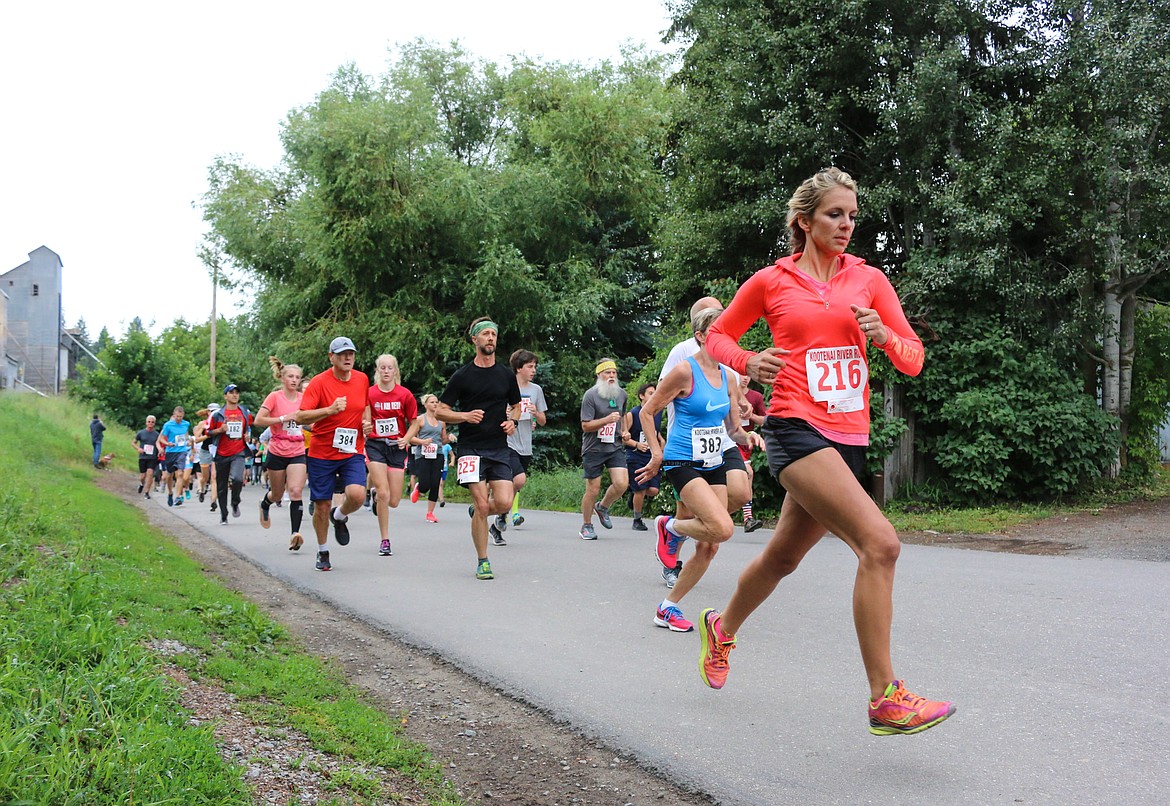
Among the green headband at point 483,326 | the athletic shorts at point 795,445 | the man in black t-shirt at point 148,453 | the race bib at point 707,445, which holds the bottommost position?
the man in black t-shirt at point 148,453

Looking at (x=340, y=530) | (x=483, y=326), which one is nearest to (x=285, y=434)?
(x=340, y=530)

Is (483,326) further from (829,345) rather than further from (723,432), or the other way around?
(829,345)

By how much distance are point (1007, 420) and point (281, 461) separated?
989cm

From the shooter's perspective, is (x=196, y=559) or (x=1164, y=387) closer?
(x=196, y=559)

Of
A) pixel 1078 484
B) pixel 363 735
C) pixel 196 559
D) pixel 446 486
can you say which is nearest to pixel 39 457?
pixel 446 486

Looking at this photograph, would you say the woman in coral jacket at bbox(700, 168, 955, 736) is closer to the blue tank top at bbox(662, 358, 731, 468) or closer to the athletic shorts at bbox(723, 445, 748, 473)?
the blue tank top at bbox(662, 358, 731, 468)

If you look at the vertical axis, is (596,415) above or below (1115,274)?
below

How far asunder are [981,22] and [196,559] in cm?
1310

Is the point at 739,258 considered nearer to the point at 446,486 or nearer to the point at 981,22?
the point at 981,22

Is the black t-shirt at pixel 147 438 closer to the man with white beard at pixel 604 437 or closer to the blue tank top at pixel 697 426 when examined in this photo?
the man with white beard at pixel 604 437

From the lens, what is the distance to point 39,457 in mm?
26969

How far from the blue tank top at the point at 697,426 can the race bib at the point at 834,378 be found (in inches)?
101

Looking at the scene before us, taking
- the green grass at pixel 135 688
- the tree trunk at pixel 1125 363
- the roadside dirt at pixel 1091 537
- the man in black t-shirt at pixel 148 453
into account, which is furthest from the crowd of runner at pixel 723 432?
the man in black t-shirt at pixel 148 453

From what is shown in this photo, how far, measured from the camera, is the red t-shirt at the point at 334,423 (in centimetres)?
995
